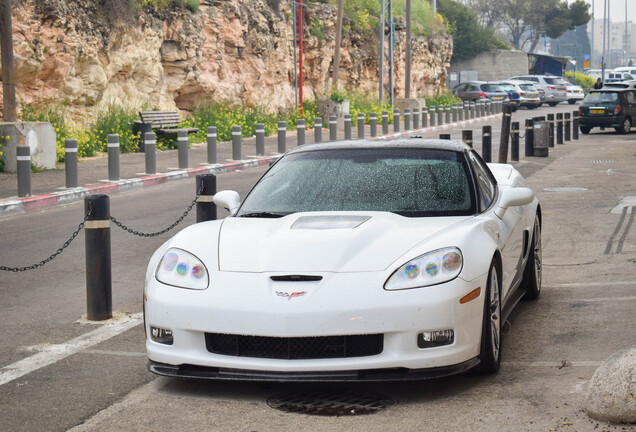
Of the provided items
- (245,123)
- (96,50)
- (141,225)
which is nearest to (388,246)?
(141,225)

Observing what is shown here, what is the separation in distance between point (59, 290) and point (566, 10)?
106 metres

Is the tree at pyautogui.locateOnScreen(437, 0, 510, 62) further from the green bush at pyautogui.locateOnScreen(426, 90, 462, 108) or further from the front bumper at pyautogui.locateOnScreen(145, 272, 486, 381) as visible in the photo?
the front bumper at pyautogui.locateOnScreen(145, 272, 486, 381)

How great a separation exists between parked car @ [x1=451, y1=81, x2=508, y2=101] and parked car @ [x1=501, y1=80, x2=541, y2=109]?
3.50 feet

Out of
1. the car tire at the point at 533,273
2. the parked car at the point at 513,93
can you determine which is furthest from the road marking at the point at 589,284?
the parked car at the point at 513,93

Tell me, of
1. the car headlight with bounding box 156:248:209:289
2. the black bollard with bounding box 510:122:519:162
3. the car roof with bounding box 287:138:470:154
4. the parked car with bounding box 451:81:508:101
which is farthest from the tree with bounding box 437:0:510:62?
the car headlight with bounding box 156:248:209:289

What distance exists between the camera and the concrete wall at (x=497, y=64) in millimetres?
85438

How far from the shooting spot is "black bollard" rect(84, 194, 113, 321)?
7.03 m

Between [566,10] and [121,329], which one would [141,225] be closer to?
[121,329]

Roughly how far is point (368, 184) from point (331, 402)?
1694 mm

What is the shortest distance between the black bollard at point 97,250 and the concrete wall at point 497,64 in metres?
80.2

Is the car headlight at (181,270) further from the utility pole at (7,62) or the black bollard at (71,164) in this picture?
the utility pole at (7,62)

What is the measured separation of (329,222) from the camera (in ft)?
18.5

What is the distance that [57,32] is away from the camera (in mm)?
25078

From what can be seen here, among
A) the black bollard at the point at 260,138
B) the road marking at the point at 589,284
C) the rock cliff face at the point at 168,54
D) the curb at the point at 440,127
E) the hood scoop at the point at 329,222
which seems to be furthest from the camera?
the curb at the point at 440,127
